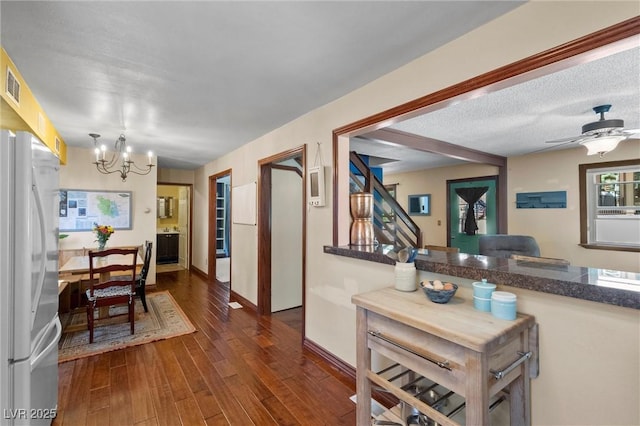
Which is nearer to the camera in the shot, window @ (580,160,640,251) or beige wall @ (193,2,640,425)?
beige wall @ (193,2,640,425)

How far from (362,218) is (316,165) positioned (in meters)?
0.73

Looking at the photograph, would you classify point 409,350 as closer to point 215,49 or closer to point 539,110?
point 215,49

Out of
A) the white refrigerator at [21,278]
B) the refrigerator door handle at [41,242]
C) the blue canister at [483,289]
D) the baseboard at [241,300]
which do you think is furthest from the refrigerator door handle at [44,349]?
the baseboard at [241,300]

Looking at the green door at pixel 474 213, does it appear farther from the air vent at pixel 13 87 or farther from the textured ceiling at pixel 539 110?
the air vent at pixel 13 87

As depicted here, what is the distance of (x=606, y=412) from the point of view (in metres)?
1.19

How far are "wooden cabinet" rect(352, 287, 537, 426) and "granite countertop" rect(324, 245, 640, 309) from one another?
0.17m

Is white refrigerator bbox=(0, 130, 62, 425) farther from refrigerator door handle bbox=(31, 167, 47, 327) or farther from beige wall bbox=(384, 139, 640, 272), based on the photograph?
beige wall bbox=(384, 139, 640, 272)

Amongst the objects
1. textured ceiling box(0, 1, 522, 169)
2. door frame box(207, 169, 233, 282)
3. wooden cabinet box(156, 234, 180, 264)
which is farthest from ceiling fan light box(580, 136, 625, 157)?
wooden cabinet box(156, 234, 180, 264)

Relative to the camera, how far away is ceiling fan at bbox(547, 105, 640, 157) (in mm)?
2549

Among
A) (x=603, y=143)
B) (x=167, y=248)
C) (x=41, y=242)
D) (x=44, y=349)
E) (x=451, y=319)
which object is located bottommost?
(x=167, y=248)

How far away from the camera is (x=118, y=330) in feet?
11.0

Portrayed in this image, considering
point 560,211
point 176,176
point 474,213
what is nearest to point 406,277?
point 560,211

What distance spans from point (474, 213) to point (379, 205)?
2782 millimetres

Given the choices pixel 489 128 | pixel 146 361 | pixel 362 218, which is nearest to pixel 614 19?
pixel 362 218
